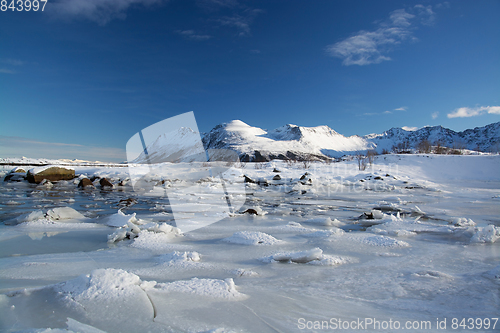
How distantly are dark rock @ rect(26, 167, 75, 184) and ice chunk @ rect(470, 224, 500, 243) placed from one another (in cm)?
1523

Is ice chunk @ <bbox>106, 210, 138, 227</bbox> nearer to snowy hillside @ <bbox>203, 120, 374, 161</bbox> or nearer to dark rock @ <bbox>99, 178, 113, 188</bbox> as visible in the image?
dark rock @ <bbox>99, 178, 113, 188</bbox>

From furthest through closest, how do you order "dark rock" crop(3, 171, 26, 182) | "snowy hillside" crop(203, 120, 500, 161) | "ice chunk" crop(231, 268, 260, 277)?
"snowy hillside" crop(203, 120, 500, 161)
"dark rock" crop(3, 171, 26, 182)
"ice chunk" crop(231, 268, 260, 277)

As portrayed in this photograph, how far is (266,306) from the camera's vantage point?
4.62ft

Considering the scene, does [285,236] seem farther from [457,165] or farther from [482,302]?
[457,165]

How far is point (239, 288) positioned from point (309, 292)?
1.53 ft

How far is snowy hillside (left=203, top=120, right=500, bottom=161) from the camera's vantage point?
10569 centimetres

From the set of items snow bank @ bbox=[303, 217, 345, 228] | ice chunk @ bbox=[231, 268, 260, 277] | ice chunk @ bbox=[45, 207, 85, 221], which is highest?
ice chunk @ bbox=[45, 207, 85, 221]

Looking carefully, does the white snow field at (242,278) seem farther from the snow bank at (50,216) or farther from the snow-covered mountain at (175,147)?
the snow-covered mountain at (175,147)

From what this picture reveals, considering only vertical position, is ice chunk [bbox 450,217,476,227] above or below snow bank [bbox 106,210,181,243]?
below

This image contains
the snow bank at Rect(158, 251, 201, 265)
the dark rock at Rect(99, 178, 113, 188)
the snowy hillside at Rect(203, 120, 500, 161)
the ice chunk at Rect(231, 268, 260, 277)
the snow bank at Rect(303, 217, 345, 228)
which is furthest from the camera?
the snowy hillside at Rect(203, 120, 500, 161)

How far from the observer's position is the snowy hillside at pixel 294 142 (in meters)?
106

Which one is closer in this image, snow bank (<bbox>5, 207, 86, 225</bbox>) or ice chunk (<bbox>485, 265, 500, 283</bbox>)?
ice chunk (<bbox>485, 265, 500, 283</bbox>)

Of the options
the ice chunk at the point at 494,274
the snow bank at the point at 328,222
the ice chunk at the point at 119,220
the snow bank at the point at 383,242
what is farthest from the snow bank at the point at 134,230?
the ice chunk at the point at 494,274

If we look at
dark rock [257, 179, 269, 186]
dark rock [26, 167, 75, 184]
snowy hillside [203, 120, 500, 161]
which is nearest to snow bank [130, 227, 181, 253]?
dark rock [257, 179, 269, 186]
